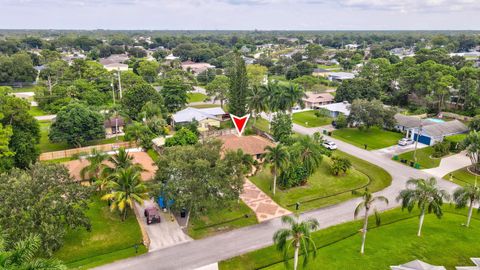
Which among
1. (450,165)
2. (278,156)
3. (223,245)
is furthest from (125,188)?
(450,165)

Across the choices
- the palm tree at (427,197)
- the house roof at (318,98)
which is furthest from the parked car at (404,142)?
the house roof at (318,98)

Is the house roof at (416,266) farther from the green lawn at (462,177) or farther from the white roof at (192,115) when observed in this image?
the white roof at (192,115)

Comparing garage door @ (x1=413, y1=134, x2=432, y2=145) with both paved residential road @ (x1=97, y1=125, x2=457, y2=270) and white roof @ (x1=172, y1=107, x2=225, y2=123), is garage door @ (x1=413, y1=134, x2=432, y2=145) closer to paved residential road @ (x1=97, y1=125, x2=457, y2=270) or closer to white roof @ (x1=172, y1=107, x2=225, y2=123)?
paved residential road @ (x1=97, y1=125, x2=457, y2=270)

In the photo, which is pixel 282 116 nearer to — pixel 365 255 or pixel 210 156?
pixel 210 156

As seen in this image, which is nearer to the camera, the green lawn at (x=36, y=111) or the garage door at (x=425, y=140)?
the garage door at (x=425, y=140)

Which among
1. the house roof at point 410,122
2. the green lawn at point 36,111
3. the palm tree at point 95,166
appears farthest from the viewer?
the green lawn at point 36,111

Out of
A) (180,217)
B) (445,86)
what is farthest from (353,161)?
(445,86)

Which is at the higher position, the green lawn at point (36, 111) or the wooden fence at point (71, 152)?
the green lawn at point (36, 111)
